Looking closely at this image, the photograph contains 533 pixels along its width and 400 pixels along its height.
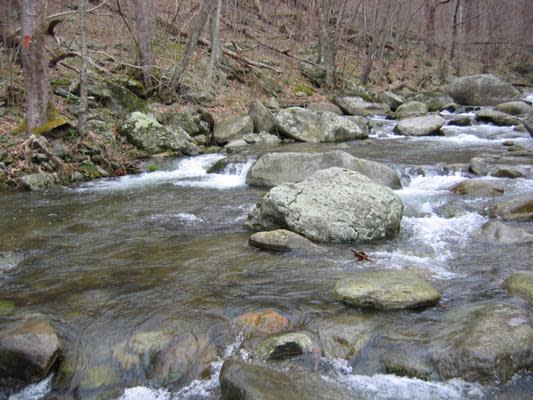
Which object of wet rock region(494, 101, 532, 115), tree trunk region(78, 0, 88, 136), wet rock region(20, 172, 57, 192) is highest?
tree trunk region(78, 0, 88, 136)

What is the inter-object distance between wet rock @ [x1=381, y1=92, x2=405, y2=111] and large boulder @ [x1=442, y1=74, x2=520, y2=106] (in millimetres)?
2891

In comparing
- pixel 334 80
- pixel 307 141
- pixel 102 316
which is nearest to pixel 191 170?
pixel 307 141

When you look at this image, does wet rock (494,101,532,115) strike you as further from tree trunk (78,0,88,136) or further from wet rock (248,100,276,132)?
tree trunk (78,0,88,136)

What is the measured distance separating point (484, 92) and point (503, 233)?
60.1 feet

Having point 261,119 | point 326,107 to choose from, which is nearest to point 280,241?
point 261,119

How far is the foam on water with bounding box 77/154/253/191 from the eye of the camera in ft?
32.1

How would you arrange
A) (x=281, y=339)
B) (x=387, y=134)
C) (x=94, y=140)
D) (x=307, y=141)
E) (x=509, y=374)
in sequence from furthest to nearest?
(x=387, y=134)
(x=307, y=141)
(x=94, y=140)
(x=281, y=339)
(x=509, y=374)

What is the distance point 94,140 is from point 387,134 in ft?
30.0

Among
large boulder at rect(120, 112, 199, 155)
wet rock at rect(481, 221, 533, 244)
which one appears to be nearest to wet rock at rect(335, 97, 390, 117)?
large boulder at rect(120, 112, 199, 155)

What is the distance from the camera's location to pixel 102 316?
14.4ft

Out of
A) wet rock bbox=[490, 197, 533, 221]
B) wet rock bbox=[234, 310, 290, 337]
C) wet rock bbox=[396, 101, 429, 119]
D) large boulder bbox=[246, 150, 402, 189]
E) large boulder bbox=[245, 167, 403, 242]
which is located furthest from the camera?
wet rock bbox=[396, 101, 429, 119]

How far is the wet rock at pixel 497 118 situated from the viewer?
16312 millimetres

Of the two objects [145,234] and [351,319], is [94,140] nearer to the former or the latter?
[145,234]

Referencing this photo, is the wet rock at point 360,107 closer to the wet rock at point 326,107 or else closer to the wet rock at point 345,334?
the wet rock at point 326,107
